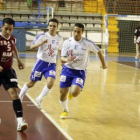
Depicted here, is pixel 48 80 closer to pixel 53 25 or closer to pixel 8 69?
pixel 53 25

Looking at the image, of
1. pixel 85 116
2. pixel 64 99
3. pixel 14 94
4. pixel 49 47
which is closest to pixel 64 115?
pixel 64 99

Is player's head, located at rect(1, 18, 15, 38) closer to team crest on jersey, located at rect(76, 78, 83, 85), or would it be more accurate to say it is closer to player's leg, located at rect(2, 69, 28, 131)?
player's leg, located at rect(2, 69, 28, 131)

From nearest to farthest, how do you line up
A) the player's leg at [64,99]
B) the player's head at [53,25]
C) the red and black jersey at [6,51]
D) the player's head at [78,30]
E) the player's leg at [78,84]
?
1. the red and black jersey at [6,51]
2. the player's head at [78,30]
3. the player's leg at [78,84]
4. the player's leg at [64,99]
5. the player's head at [53,25]

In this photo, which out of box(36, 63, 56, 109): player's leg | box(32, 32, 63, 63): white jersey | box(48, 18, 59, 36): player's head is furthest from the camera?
box(32, 32, 63, 63): white jersey

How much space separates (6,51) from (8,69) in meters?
0.29

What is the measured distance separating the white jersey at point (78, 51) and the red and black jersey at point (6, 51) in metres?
1.27

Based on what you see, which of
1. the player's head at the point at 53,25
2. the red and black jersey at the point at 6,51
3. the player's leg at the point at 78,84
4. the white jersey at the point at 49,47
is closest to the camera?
the red and black jersey at the point at 6,51

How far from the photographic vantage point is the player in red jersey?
5.84 m

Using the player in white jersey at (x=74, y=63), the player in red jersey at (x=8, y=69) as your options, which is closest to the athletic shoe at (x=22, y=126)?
the player in red jersey at (x=8, y=69)

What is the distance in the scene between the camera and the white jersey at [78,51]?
7.07 m

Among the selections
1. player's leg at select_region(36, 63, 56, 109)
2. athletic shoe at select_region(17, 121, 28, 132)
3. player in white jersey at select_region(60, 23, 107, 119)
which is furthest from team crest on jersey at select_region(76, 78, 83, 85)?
athletic shoe at select_region(17, 121, 28, 132)

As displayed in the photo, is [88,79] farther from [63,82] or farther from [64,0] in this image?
[64,0]

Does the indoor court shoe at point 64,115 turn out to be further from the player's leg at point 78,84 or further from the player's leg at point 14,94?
the player's leg at point 14,94

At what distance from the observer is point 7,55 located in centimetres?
605
